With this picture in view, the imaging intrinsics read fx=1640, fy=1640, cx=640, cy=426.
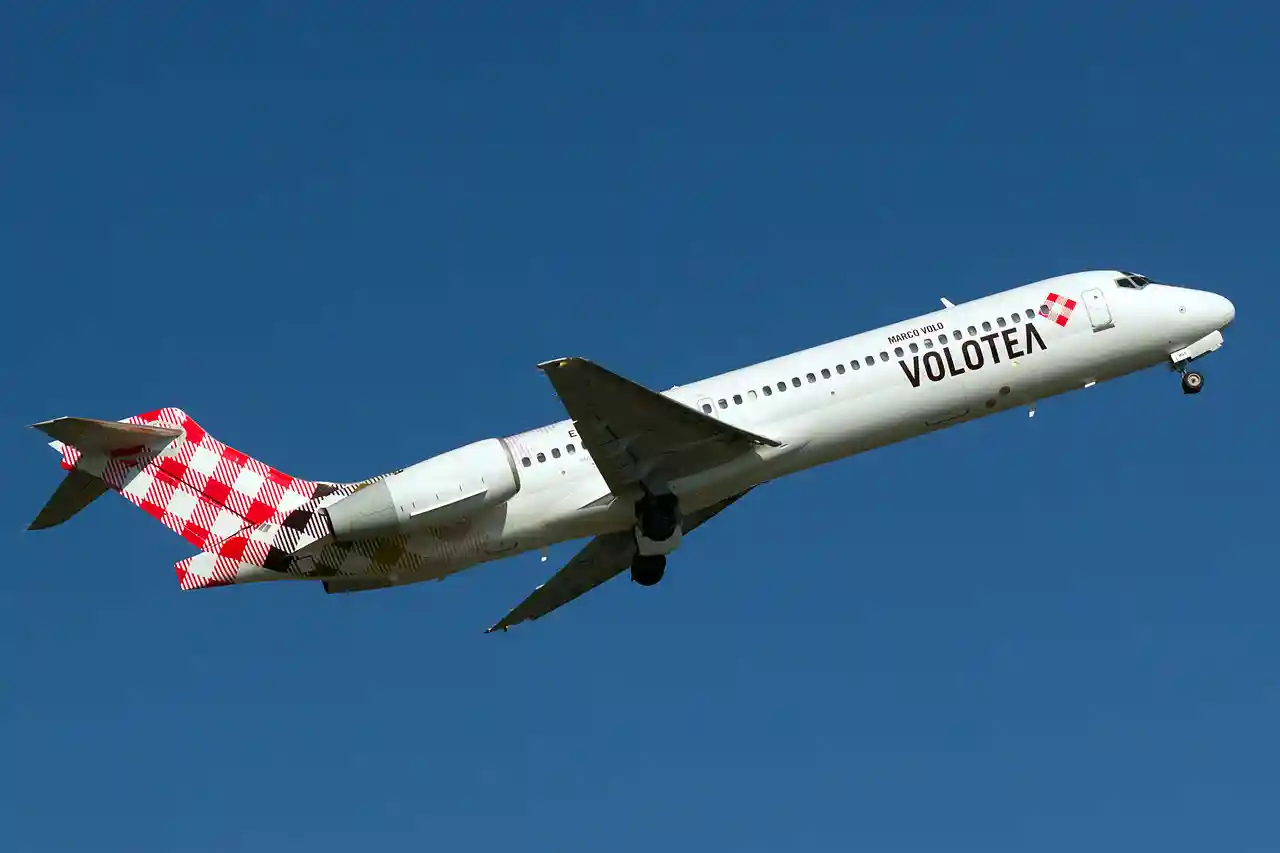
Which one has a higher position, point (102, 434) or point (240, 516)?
point (102, 434)

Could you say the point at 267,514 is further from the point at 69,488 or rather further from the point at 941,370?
the point at 941,370

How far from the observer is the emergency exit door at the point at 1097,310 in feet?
102

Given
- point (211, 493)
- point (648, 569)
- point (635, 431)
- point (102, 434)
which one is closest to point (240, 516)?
point (211, 493)

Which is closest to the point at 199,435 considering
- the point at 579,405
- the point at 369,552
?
the point at 369,552

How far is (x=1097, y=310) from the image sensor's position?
102 feet

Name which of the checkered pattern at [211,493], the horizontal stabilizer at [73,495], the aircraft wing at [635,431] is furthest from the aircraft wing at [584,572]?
the horizontal stabilizer at [73,495]

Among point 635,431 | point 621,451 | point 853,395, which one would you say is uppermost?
point 853,395

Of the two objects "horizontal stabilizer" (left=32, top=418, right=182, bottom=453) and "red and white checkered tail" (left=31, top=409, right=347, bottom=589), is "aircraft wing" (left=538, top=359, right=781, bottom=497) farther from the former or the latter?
"horizontal stabilizer" (left=32, top=418, right=182, bottom=453)

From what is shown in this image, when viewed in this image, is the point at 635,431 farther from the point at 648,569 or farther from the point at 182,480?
the point at 182,480

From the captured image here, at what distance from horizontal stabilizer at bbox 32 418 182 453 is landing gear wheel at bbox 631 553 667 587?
8923mm

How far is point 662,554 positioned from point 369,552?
559cm

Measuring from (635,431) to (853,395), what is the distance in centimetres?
419

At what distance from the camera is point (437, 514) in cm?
2778

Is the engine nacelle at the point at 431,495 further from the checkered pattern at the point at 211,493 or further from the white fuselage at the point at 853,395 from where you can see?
the checkered pattern at the point at 211,493
